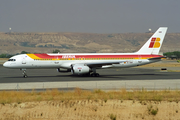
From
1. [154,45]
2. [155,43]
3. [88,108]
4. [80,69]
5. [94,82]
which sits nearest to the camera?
[88,108]

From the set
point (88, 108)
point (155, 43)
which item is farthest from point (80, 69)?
point (88, 108)

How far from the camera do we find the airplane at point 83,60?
141 ft

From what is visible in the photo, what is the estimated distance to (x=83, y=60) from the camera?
45.6 m

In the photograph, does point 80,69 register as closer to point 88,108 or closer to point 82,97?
point 82,97

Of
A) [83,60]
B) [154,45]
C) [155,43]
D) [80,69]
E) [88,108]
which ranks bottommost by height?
[88,108]

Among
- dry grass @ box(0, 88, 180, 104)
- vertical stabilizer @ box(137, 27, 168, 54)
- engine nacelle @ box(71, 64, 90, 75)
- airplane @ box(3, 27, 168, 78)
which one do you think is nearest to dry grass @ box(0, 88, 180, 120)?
dry grass @ box(0, 88, 180, 104)

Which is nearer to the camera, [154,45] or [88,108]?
[88,108]

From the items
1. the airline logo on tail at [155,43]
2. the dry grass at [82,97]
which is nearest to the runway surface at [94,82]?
the dry grass at [82,97]

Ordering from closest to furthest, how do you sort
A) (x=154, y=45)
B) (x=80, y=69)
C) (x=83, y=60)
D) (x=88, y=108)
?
(x=88, y=108) < (x=80, y=69) < (x=83, y=60) < (x=154, y=45)

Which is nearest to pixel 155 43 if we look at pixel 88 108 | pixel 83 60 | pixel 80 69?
pixel 83 60

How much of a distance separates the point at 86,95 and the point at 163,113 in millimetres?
7032

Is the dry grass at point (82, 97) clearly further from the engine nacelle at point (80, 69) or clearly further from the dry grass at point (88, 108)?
the engine nacelle at point (80, 69)

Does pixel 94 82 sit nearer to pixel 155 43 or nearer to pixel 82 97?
pixel 82 97

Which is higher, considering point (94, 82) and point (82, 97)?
point (94, 82)
